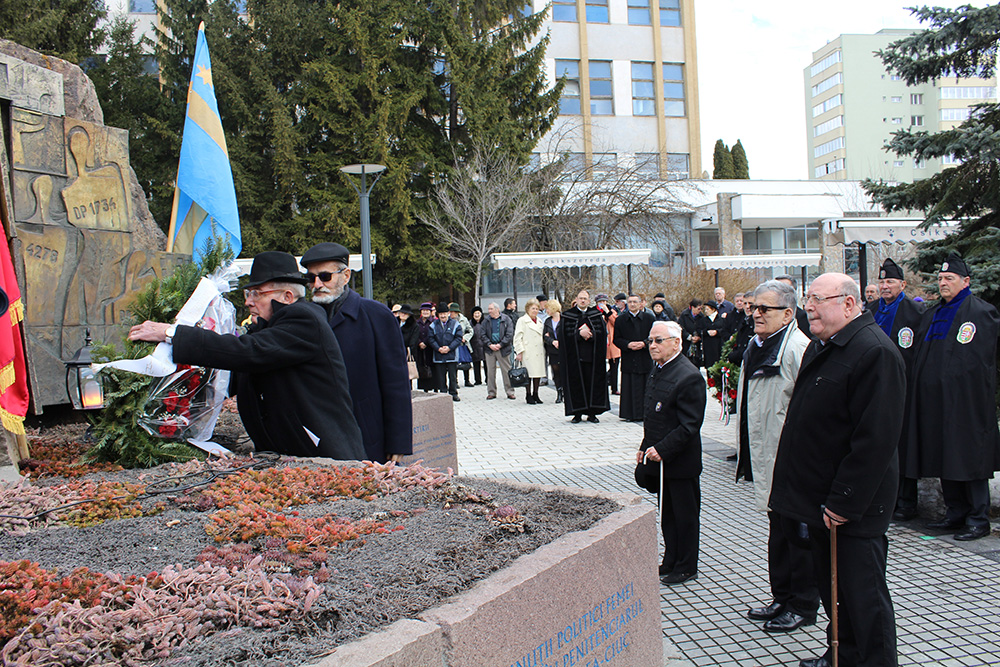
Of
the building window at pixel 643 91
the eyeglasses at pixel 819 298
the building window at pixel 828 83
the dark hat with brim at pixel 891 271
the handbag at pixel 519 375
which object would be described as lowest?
the handbag at pixel 519 375

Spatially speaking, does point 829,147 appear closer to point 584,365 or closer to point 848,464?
point 584,365

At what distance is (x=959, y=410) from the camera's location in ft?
17.7

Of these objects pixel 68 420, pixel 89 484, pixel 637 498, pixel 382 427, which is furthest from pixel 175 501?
pixel 68 420

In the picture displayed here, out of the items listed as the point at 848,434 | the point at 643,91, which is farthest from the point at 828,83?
the point at 848,434

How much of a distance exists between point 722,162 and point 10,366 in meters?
47.6

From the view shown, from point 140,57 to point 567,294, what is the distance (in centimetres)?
1677

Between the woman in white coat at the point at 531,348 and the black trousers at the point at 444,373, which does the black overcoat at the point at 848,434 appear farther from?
the black trousers at the point at 444,373

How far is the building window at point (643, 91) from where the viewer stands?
134ft

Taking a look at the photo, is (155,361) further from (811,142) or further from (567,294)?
(811,142)

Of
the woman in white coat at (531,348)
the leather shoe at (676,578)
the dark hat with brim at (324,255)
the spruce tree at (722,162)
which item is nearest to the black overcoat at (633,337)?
the woman in white coat at (531,348)

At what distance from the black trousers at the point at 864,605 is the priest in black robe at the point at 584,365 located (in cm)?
807

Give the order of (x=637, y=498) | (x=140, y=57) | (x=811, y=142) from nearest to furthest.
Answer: (x=637, y=498)
(x=140, y=57)
(x=811, y=142)

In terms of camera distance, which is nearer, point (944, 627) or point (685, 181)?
point (944, 627)

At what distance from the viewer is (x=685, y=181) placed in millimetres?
33375
